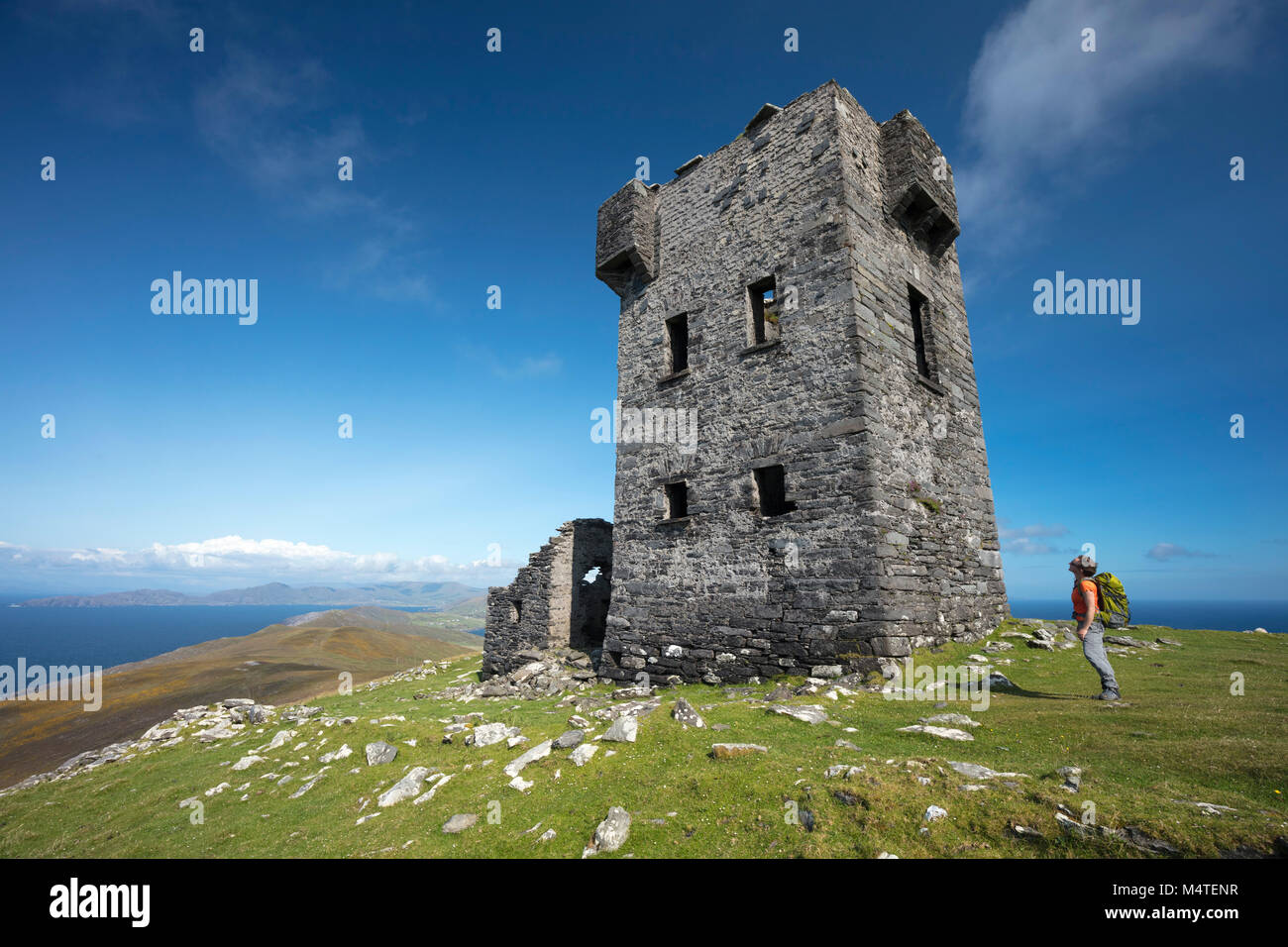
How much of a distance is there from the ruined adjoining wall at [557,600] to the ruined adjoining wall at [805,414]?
3900 mm

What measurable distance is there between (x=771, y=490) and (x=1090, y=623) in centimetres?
603

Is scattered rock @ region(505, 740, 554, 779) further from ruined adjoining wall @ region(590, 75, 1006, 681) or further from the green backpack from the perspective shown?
the green backpack

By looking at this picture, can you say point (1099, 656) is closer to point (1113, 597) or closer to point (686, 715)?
point (1113, 597)

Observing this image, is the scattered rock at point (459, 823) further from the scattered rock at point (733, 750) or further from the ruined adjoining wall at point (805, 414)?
the ruined adjoining wall at point (805, 414)

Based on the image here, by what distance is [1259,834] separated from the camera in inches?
122

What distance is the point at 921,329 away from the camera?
1328 centimetres

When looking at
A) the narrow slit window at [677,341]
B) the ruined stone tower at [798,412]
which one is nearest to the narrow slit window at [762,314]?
the ruined stone tower at [798,412]

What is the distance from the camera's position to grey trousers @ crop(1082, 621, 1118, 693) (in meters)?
7.04

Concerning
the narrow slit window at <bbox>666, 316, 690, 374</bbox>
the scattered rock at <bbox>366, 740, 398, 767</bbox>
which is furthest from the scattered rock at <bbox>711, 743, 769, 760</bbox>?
the narrow slit window at <bbox>666, 316, 690, 374</bbox>

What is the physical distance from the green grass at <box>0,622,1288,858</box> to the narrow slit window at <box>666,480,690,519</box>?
15.8 feet

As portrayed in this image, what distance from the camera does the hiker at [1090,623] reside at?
707 centimetres

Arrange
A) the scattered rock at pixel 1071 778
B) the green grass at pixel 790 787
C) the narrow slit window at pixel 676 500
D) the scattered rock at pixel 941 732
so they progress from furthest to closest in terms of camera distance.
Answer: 1. the narrow slit window at pixel 676 500
2. the scattered rock at pixel 941 732
3. the scattered rock at pixel 1071 778
4. the green grass at pixel 790 787

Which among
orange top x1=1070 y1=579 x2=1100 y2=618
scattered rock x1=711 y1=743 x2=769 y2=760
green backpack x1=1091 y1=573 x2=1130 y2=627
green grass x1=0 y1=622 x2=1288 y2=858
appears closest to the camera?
green grass x1=0 y1=622 x2=1288 y2=858
